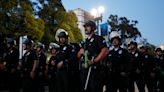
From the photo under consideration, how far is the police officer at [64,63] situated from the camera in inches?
298

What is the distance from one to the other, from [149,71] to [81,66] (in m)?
4.47

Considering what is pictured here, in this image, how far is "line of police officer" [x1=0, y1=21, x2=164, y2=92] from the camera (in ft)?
23.1

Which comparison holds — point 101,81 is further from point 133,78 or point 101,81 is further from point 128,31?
point 128,31

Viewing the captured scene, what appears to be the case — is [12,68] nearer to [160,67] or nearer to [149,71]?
[149,71]

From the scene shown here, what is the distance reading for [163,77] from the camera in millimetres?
12180

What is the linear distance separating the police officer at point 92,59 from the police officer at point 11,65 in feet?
8.84

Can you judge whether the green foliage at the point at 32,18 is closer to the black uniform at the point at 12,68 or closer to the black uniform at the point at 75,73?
the black uniform at the point at 12,68

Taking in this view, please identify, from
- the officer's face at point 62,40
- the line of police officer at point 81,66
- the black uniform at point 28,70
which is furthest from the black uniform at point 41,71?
the officer's face at point 62,40

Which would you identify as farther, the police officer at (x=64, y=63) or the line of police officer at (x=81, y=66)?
the police officer at (x=64, y=63)

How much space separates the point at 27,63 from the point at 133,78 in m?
3.20

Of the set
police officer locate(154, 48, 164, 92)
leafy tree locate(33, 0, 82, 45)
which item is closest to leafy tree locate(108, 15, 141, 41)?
leafy tree locate(33, 0, 82, 45)

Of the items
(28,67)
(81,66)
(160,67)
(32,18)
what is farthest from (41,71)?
(32,18)

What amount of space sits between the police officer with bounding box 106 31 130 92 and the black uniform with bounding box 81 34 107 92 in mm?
1256

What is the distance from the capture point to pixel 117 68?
8461mm
